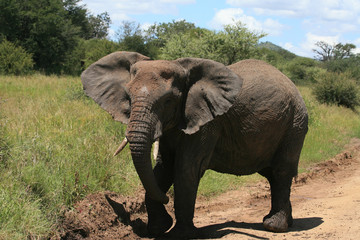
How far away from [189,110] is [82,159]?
2.35 m

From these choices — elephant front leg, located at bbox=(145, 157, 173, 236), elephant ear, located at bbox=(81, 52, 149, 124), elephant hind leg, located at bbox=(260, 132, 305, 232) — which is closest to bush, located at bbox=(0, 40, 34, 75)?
elephant ear, located at bbox=(81, 52, 149, 124)

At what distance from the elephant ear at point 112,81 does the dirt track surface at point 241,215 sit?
1362mm

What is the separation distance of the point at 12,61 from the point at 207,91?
17.8 meters

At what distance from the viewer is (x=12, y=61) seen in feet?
68.3

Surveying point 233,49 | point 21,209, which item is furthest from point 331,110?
point 21,209

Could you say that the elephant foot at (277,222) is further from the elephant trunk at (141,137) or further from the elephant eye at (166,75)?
the elephant eye at (166,75)

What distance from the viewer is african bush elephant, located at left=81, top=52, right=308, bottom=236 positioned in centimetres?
440

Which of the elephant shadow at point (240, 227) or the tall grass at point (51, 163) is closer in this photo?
the tall grass at point (51, 163)

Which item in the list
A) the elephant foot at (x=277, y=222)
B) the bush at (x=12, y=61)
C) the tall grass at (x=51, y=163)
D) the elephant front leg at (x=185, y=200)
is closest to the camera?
the tall grass at (x=51, y=163)

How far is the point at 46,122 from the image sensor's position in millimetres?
8156

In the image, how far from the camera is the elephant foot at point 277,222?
5941 millimetres

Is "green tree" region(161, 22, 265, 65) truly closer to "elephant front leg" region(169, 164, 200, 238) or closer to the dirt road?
the dirt road

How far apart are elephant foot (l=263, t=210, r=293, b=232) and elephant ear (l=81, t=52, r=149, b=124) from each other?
2.46m

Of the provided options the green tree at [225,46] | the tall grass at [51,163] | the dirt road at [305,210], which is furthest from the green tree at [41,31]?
the dirt road at [305,210]
